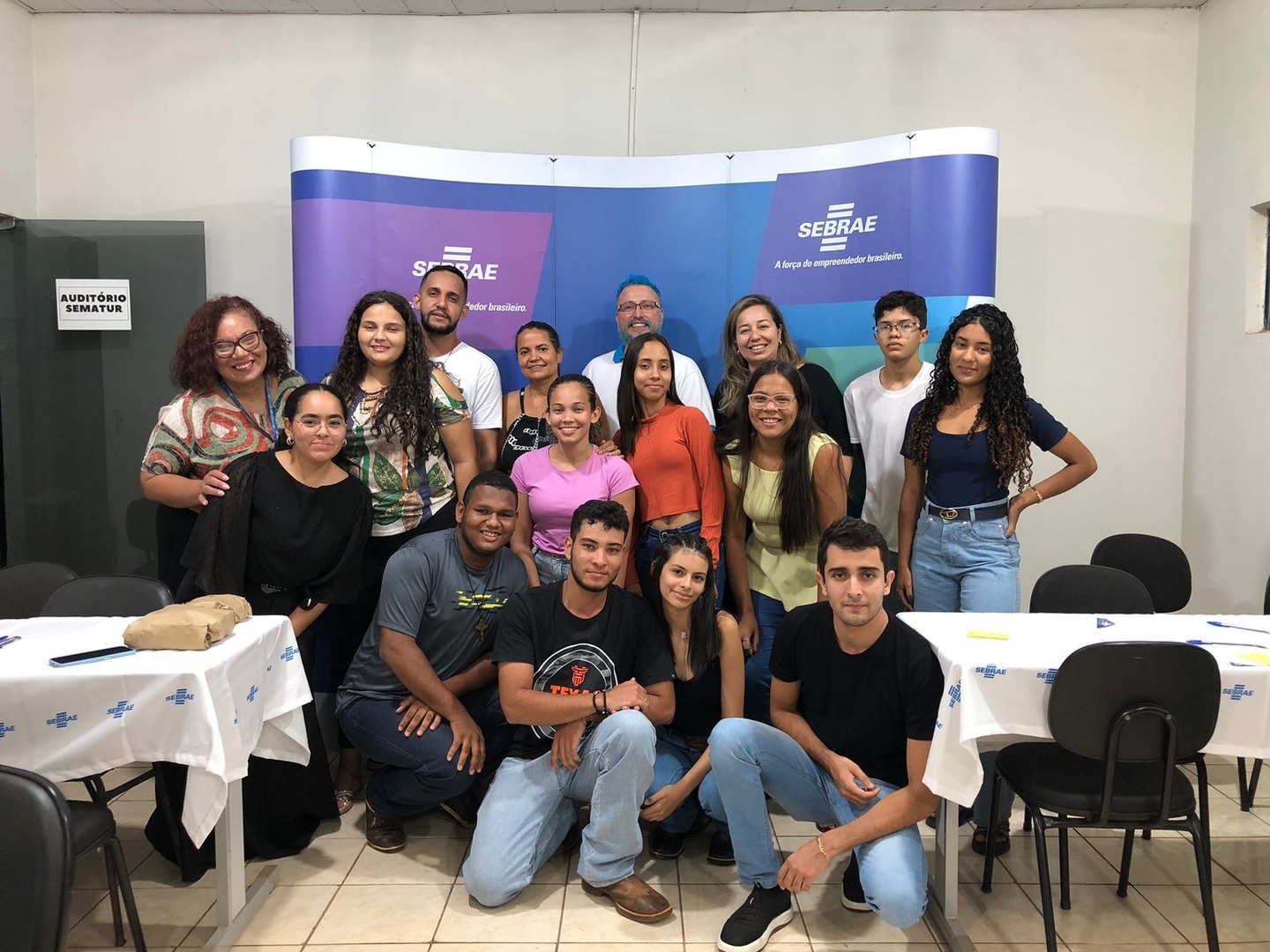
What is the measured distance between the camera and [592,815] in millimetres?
2541

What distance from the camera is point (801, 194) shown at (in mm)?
4020

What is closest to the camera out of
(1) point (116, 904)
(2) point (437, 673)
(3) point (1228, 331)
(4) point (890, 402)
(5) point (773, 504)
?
(1) point (116, 904)

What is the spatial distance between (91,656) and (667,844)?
1690 millimetres

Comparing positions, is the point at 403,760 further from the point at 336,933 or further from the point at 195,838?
the point at 195,838

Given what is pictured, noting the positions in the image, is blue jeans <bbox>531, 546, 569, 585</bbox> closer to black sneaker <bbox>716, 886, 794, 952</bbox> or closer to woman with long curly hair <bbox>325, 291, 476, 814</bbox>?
woman with long curly hair <bbox>325, 291, 476, 814</bbox>

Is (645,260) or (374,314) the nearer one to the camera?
(374,314)

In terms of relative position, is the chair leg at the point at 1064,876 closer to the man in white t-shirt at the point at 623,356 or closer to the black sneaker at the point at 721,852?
the black sneaker at the point at 721,852

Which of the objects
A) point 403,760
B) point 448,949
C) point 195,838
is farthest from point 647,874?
point 195,838

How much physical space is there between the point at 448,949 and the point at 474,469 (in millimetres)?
1620

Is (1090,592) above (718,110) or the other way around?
the other way around

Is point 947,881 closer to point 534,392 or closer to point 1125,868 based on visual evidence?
point 1125,868

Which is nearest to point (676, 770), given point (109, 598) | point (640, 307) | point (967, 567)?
point (967, 567)

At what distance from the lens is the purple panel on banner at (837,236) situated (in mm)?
3846

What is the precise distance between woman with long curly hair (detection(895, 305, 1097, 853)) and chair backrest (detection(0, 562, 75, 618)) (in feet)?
9.40
